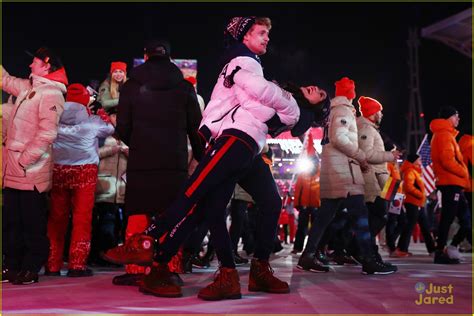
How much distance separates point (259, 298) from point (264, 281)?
330 mm

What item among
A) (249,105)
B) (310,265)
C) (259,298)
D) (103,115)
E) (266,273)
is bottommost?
(310,265)

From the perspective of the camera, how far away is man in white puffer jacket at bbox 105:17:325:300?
390cm

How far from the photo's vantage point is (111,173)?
7016 millimetres

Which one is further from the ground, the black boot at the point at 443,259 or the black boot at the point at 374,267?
the black boot at the point at 374,267

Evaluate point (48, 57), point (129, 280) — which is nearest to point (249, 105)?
point (129, 280)

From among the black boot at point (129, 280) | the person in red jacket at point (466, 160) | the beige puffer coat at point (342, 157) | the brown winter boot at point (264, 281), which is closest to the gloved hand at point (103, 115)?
the beige puffer coat at point (342, 157)

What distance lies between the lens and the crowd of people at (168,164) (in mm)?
3973

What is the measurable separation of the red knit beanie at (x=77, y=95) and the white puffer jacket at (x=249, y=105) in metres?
2.08

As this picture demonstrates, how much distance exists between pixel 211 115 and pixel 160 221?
771 mm

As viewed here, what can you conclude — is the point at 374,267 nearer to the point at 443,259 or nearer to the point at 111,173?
the point at 443,259

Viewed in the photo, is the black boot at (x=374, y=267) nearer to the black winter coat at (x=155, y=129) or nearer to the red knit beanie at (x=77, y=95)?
the black winter coat at (x=155, y=129)

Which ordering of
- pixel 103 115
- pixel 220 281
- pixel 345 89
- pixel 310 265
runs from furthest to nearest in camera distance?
pixel 103 115
pixel 345 89
pixel 310 265
pixel 220 281

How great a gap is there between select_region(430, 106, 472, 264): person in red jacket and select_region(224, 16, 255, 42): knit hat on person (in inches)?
172

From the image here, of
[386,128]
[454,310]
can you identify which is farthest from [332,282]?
[386,128]
